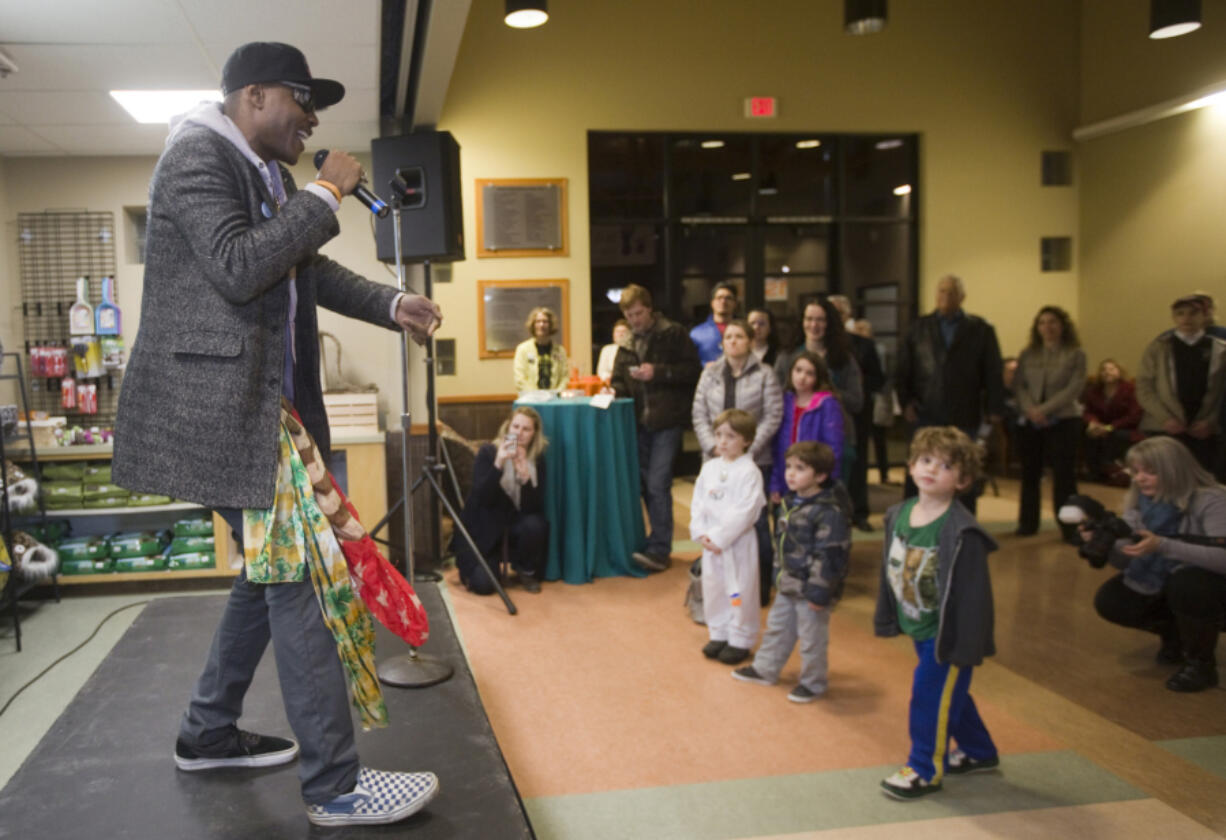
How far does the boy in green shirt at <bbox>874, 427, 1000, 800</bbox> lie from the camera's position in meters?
2.46

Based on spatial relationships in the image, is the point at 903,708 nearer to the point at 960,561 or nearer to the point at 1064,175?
the point at 960,561

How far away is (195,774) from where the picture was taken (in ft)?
6.68

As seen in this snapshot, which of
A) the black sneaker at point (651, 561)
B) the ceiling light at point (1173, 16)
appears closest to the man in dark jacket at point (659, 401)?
the black sneaker at point (651, 561)

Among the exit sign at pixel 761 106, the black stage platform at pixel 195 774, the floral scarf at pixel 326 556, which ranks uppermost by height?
the exit sign at pixel 761 106

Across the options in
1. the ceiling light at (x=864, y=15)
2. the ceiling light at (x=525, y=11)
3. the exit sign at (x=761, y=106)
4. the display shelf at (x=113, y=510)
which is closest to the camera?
the display shelf at (x=113, y=510)

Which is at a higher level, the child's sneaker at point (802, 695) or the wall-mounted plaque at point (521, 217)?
the wall-mounted plaque at point (521, 217)

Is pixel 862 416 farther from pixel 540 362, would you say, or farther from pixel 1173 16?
pixel 1173 16

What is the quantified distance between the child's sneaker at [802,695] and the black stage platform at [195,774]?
112 cm

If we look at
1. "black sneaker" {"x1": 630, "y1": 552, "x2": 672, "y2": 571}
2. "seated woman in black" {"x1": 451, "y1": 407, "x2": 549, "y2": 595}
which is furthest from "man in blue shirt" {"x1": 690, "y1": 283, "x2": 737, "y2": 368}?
"seated woman in black" {"x1": 451, "y1": 407, "x2": 549, "y2": 595}

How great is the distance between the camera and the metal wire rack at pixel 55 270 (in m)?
5.52

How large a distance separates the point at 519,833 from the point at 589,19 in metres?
6.85

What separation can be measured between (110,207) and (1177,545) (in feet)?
18.4

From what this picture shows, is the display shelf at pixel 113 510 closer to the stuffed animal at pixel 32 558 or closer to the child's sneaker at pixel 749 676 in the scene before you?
the stuffed animal at pixel 32 558

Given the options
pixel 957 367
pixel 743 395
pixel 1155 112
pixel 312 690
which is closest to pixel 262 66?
pixel 312 690
